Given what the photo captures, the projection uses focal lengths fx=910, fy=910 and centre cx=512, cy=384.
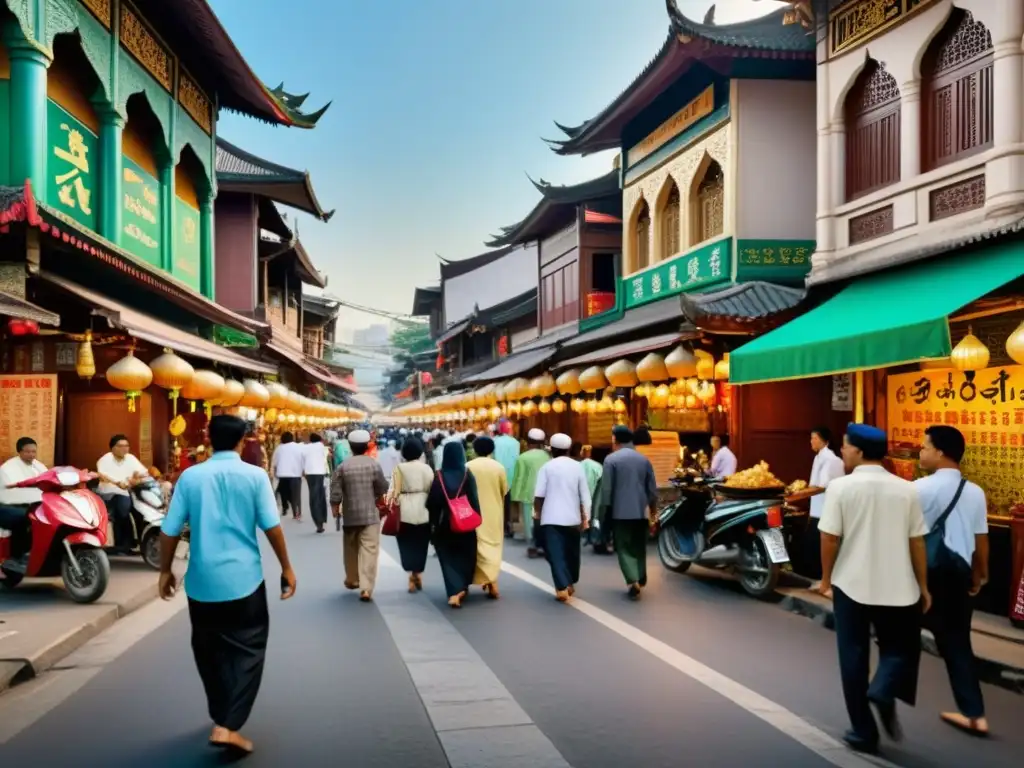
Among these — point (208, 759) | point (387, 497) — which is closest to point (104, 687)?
point (208, 759)

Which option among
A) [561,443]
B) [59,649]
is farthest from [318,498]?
[59,649]

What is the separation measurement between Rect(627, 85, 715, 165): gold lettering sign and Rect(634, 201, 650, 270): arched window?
1.11m

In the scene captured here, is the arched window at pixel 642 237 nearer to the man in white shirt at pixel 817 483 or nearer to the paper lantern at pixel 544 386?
the paper lantern at pixel 544 386

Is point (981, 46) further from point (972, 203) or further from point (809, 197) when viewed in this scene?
point (809, 197)

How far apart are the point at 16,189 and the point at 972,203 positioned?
10419 millimetres

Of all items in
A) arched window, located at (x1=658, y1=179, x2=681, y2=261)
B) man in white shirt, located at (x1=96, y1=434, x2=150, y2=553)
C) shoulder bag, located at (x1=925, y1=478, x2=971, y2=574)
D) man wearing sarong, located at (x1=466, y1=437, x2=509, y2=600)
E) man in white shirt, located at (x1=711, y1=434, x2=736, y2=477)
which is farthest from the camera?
arched window, located at (x1=658, y1=179, x2=681, y2=261)

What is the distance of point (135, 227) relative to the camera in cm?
1527

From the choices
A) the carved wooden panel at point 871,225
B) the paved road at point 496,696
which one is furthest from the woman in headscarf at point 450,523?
the carved wooden panel at point 871,225

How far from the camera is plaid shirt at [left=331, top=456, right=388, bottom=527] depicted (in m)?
9.84

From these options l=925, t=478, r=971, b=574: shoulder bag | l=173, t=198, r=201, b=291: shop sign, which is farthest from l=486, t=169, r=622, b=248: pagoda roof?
l=925, t=478, r=971, b=574: shoulder bag

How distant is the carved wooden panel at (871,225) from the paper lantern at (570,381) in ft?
23.3

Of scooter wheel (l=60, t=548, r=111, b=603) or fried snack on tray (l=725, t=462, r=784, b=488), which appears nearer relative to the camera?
scooter wheel (l=60, t=548, r=111, b=603)

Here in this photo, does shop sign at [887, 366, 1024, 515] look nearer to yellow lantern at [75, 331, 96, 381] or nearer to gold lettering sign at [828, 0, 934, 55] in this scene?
gold lettering sign at [828, 0, 934, 55]

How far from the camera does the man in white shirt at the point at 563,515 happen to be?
31.3 feet
